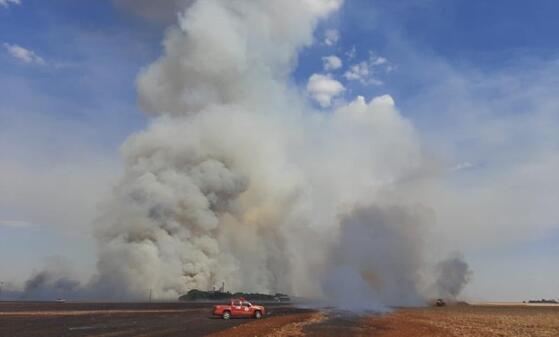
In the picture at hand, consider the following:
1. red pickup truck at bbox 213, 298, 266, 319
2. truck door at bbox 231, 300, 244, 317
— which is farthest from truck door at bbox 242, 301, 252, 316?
truck door at bbox 231, 300, 244, 317

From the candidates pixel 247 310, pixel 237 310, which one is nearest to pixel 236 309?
pixel 237 310

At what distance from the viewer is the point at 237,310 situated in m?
53.8

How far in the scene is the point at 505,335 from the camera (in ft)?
120

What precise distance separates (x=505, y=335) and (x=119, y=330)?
2628 cm

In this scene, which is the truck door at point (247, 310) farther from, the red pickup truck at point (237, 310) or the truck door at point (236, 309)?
the truck door at point (236, 309)

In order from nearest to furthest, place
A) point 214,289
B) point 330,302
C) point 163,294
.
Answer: point 330,302, point 163,294, point 214,289

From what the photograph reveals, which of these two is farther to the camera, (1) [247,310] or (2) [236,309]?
(1) [247,310]

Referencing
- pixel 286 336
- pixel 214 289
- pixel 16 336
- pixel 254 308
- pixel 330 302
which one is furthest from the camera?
pixel 214 289

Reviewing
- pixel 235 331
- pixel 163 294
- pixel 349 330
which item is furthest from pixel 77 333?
pixel 163 294

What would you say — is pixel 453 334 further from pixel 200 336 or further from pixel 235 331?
pixel 200 336

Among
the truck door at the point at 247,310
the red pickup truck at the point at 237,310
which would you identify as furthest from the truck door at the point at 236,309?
the truck door at the point at 247,310

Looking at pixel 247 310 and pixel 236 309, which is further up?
pixel 236 309

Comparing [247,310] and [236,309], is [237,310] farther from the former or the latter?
[247,310]

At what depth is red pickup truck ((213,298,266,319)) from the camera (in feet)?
173
